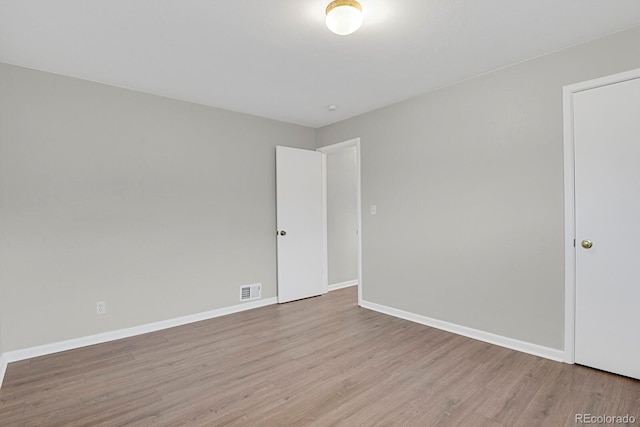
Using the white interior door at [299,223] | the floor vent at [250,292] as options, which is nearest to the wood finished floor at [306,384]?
the floor vent at [250,292]

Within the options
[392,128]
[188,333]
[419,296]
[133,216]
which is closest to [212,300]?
[188,333]

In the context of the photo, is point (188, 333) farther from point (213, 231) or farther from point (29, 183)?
point (29, 183)

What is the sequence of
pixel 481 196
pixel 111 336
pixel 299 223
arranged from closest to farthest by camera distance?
pixel 481 196
pixel 111 336
pixel 299 223

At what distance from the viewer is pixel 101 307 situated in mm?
3133

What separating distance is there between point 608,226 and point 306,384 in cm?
248

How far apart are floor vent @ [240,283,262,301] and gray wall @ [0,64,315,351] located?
0.24ft

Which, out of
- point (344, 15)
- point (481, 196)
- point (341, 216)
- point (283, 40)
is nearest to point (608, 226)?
point (481, 196)

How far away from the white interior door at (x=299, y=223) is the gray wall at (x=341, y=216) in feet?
1.08

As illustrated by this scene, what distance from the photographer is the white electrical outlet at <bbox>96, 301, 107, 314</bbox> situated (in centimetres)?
312

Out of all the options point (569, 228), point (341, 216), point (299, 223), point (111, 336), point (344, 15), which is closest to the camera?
point (344, 15)

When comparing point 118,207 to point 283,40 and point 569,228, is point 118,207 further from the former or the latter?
point 569,228

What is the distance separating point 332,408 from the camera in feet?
6.70

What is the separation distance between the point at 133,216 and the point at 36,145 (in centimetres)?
97

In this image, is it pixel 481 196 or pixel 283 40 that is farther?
pixel 481 196
